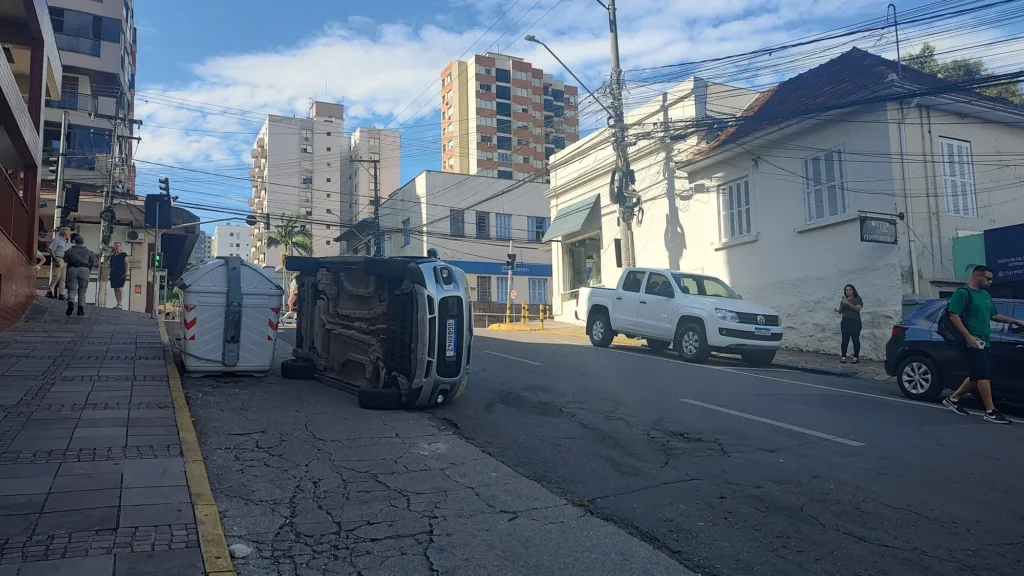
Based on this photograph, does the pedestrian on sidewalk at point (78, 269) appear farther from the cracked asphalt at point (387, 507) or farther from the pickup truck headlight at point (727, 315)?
the pickup truck headlight at point (727, 315)

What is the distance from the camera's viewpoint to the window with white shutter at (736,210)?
61.9 ft

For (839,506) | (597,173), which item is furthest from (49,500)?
(597,173)

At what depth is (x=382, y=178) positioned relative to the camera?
73.6 meters

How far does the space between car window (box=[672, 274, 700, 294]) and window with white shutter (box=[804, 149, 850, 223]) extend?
4.17 meters

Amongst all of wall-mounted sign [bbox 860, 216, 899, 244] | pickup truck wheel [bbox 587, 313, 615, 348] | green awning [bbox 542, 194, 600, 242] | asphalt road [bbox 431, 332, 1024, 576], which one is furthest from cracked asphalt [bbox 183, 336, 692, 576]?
green awning [bbox 542, 194, 600, 242]

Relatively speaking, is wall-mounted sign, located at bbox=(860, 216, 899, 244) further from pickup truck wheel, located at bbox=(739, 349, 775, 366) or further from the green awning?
the green awning

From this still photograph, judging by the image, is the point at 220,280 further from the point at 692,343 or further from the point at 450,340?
the point at 692,343

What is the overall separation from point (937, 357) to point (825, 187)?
796 centimetres

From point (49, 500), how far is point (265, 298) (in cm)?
542

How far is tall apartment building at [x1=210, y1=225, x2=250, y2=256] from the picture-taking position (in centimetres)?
13362

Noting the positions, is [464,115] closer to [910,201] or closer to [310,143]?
[310,143]

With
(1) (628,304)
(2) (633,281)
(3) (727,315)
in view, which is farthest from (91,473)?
(2) (633,281)

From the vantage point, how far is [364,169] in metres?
69.5

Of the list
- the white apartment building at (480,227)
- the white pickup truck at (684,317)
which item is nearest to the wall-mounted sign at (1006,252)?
the white pickup truck at (684,317)
